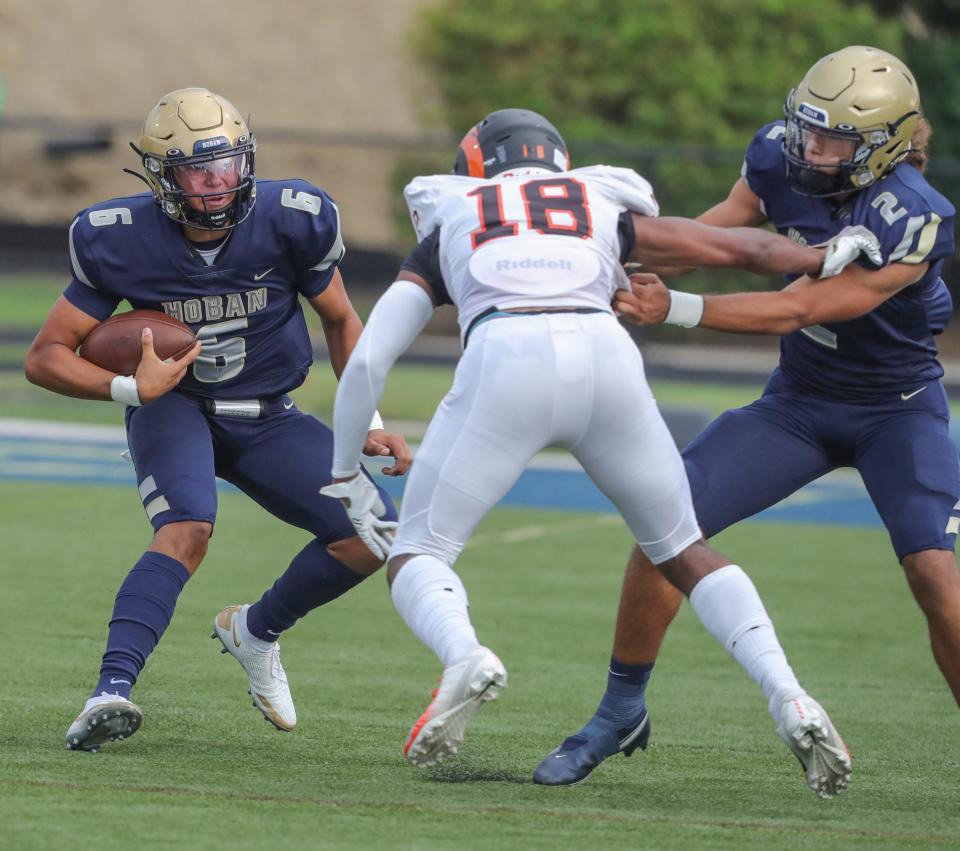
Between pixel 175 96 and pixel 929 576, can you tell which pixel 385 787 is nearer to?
pixel 929 576

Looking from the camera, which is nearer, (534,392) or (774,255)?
(534,392)

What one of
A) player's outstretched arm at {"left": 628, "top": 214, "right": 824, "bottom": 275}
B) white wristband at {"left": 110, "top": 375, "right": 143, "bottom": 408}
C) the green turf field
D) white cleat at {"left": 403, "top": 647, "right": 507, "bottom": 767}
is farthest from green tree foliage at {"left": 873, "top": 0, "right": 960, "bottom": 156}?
white cleat at {"left": 403, "top": 647, "right": 507, "bottom": 767}

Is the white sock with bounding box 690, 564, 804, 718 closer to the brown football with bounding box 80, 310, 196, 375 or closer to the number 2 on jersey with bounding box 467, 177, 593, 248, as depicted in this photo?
the number 2 on jersey with bounding box 467, 177, 593, 248

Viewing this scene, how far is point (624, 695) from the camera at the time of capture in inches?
191

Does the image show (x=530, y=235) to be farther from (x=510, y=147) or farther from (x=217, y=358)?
(x=217, y=358)

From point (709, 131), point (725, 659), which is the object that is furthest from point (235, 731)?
point (709, 131)

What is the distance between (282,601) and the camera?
206 inches

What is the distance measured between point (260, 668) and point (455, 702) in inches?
57.8

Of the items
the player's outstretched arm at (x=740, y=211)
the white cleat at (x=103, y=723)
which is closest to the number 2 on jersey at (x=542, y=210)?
the player's outstretched arm at (x=740, y=211)

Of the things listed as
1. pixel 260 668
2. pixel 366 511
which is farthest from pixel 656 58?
pixel 366 511

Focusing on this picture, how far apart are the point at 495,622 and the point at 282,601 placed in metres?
2.03

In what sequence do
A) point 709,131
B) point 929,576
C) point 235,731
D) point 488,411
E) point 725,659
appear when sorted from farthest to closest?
point 709,131 → point 725,659 → point 235,731 → point 929,576 → point 488,411

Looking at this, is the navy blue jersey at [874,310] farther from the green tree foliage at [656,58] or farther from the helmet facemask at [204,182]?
the green tree foliage at [656,58]

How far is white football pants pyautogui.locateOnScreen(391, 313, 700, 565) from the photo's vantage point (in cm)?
404
